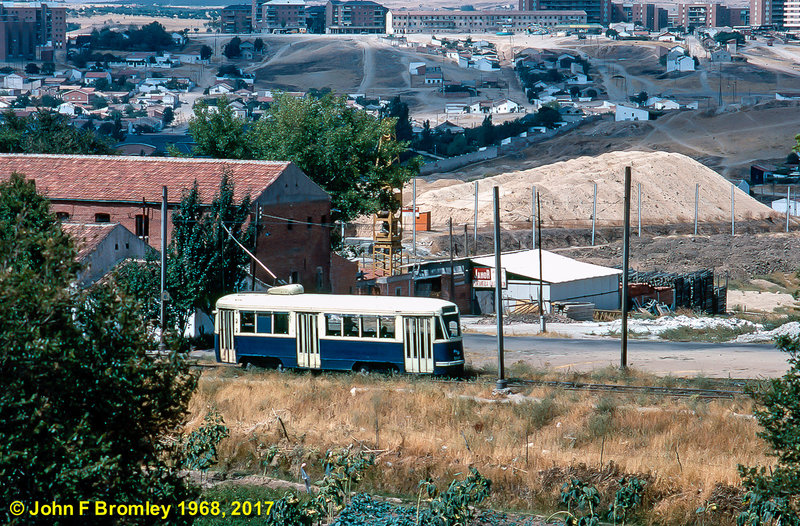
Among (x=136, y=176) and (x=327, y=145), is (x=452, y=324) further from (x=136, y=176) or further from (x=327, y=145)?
(x=327, y=145)

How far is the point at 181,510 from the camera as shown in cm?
1336

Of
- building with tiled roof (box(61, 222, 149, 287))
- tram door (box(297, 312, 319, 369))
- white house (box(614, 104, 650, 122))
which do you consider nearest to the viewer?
tram door (box(297, 312, 319, 369))

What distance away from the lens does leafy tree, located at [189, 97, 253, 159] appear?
51.9 metres

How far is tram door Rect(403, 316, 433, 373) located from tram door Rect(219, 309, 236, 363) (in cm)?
518

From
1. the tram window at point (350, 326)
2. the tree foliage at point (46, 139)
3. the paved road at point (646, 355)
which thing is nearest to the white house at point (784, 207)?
the tree foliage at point (46, 139)

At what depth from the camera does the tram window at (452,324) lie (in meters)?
25.7

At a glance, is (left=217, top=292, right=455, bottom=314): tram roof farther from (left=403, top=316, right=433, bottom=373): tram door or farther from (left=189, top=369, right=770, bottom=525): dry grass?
(left=189, top=369, right=770, bottom=525): dry grass

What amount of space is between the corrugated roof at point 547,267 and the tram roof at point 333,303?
20.4m

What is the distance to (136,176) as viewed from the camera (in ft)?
132

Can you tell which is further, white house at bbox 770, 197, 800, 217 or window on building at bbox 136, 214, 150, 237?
white house at bbox 770, 197, 800, 217

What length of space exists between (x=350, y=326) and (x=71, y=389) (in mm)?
14825

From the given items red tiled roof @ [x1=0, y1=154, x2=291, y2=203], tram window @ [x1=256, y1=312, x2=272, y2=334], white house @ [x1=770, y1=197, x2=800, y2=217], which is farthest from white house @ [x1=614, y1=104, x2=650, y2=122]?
tram window @ [x1=256, y1=312, x2=272, y2=334]

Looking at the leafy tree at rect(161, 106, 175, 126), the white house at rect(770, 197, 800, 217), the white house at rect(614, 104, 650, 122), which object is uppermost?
the white house at rect(614, 104, 650, 122)

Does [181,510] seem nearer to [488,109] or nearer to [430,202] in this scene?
[430,202]
